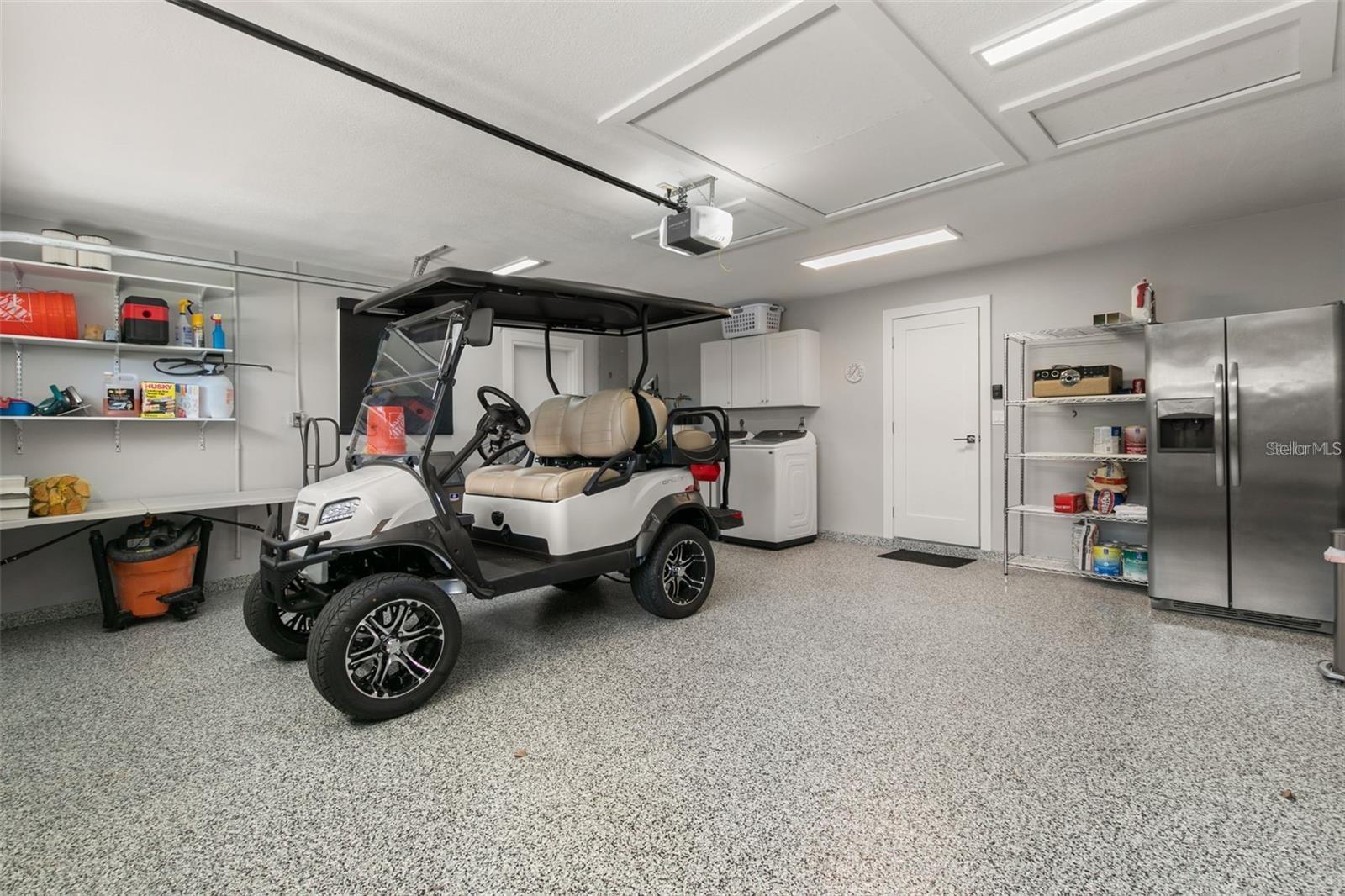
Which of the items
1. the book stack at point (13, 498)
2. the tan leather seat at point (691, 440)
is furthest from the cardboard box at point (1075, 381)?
the book stack at point (13, 498)

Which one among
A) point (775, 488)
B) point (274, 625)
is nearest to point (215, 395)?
point (274, 625)

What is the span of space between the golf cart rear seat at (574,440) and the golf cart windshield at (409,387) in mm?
718

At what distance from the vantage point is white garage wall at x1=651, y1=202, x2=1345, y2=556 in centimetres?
397

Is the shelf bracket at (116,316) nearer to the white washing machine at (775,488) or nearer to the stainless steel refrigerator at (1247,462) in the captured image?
the white washing machine at (775,488)

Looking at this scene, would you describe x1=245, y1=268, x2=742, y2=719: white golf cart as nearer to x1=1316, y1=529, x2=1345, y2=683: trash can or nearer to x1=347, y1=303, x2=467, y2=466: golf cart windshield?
x1=347, y1=303, x2=467, y2=466: golf cart windshield

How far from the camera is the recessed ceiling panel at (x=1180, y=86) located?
2.30 meters

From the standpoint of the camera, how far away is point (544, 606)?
4121 millimetres

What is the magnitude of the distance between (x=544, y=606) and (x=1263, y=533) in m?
4.29

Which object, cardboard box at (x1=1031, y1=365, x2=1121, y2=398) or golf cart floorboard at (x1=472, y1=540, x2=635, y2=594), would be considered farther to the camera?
cardboard box at (x1=1031, y1=365, x2=1121, y2=398)

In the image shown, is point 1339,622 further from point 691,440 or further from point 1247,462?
point 691,440

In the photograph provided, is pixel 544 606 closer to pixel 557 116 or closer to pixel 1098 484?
pixel 557 116

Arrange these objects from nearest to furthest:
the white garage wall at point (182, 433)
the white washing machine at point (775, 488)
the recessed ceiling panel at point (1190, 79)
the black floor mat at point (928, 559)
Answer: the recessed ceiling panel at point (1190, 79), the white garage wall at point (182, 433), the black floor mat at point (928, 559), the white washing machine at point (775, 488)

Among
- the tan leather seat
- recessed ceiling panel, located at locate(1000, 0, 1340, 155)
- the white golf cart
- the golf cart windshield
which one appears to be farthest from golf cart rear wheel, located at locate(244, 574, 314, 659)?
recessed ceiling panel, located at locate(1000, 0, 1340, 155)

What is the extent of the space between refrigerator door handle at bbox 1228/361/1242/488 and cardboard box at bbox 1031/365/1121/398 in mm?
746
